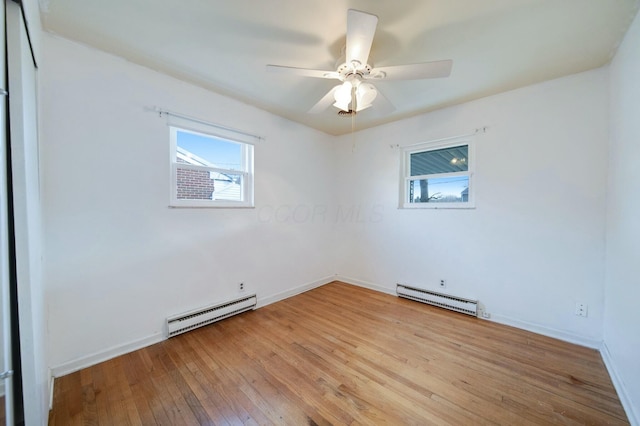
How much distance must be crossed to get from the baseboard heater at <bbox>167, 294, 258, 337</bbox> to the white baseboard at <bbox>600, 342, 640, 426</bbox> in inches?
122

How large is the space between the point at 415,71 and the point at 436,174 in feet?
5.91

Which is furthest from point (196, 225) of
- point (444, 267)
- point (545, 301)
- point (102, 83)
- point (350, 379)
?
point (545, 301)

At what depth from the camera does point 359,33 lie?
4.56ft

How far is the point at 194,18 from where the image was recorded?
5.33ft

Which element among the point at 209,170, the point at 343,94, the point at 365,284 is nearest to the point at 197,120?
the point at 209,170

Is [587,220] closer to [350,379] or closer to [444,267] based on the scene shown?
[444,267]

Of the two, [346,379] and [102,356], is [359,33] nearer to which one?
[346,379]

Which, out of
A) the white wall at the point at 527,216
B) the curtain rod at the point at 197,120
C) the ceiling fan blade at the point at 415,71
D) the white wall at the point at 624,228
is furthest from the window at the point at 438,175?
the curtain rod at the point at 197,120

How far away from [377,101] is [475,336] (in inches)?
97.2

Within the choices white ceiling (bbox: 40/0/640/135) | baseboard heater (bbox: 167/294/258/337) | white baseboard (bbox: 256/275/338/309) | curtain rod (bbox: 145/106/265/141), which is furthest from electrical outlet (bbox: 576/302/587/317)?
curtain rod (bbox: 145/106/265/141)

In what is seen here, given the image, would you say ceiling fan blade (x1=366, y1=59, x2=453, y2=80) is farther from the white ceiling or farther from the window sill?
the window sill

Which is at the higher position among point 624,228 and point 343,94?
point 343,94

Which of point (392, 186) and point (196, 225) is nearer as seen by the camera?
point (196, 225)

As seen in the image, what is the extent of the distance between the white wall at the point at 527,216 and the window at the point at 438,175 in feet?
0.39
